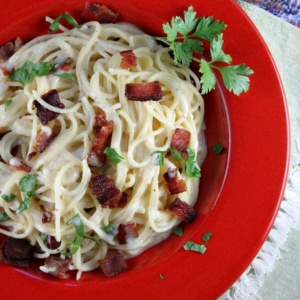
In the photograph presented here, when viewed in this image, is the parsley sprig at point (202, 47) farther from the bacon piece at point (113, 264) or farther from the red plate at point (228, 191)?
the bacon piece at point (113, 264)

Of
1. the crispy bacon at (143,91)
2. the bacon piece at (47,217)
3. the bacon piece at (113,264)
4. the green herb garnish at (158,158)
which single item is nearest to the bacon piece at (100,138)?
the crispy bacon at (143,91)

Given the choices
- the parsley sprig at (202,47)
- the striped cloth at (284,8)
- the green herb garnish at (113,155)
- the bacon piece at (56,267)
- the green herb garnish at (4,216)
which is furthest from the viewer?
the striped cloth at (284,8)

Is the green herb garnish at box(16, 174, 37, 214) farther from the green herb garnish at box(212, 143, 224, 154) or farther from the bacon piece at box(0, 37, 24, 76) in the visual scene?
the green herb garnish at box(212, 143, 224, 154)

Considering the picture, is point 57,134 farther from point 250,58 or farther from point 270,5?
point 270,5

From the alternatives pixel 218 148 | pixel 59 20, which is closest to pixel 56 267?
pixel 218 148

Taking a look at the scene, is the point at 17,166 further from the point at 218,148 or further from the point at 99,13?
the point at 218,148

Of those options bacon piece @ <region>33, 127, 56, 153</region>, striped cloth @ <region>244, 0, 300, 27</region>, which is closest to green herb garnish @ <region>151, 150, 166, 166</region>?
bacon piece @ <region>33, 127, 56, 153</region>

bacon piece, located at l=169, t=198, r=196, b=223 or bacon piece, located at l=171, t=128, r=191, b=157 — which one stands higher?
bacon piece, located at l=171, t=128, r=191, b=157
